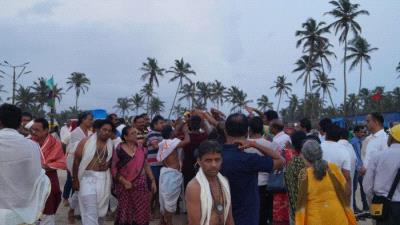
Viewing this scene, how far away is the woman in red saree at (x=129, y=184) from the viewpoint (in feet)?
23.3

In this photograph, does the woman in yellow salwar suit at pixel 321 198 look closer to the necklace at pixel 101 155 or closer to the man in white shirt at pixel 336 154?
the man in white shirt at pixel 336 154

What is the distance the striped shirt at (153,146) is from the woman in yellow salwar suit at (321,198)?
439 cm

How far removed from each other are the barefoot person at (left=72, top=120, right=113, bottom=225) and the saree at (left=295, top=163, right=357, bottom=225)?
313 cm

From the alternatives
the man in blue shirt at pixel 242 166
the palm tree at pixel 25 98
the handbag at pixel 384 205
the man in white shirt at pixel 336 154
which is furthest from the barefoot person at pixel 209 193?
the palm tree at pixel 25 98

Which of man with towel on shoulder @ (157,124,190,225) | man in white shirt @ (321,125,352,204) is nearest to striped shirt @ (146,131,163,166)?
man with towel on shoulder @ (157,124,190,225)

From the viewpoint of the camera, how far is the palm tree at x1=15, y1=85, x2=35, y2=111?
279ft

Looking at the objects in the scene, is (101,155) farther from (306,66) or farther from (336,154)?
(306,66)

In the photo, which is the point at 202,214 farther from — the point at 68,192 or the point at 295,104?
the point at 295,104

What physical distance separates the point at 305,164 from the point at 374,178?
83 cm

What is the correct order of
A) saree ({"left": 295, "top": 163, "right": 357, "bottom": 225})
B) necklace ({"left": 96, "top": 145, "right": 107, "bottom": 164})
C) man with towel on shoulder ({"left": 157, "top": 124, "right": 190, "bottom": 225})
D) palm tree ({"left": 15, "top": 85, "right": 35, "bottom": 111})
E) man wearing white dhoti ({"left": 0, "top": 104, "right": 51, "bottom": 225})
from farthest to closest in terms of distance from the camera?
1. palm tree ({"left": 15, "top": 85, "right": 35, "bottom": 111})
2. man with towel on shoulder ({"left": 157, "top": 124, "right": 190, "bottom": 225})
3. necklace ({"left": 96, "top": 145, "right": 107, "bottom": 164})
4. saree ({"left": 295, "top": 163, "right": 357, "bottom": 225})
5. man wearing white dhoti ({"left": 0, "top": 104, "right": 51, "bottom": 225})

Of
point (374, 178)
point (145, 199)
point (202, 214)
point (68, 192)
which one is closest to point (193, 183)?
point (202, 214)

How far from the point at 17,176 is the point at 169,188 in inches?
156

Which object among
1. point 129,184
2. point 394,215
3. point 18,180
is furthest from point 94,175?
point 394,215

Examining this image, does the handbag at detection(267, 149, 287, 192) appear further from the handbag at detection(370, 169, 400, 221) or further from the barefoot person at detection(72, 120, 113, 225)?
the barefoot person at detection(72, 120, 113, 225)
